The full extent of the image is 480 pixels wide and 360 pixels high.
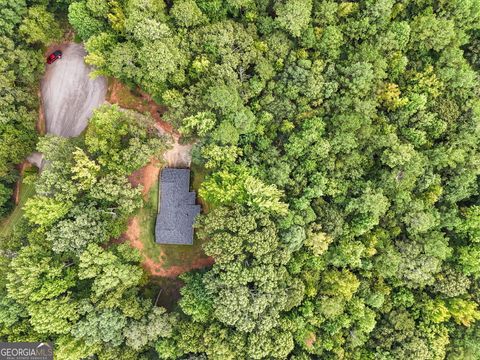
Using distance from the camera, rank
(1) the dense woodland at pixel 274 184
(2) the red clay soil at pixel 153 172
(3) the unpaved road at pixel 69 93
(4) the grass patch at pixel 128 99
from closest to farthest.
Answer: (1) the dense woodland at pixel 274 184
(2) the red clay soil at pixel 153 172
(4) the grass patch at pixel 128 99
(3) the unpaved road at pixel 69 93

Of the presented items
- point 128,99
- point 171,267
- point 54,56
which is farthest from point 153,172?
point 54,56

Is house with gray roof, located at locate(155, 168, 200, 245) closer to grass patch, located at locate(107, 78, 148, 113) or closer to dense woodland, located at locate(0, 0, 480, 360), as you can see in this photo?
dense woodland, located at locate(0, 0, 480, 360)

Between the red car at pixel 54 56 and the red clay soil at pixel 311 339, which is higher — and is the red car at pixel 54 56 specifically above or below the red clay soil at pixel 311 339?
above

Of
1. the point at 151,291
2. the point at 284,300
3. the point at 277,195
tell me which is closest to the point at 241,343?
the point at 284,300

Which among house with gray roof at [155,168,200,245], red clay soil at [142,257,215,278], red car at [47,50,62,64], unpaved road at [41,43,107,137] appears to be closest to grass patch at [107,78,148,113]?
unpaved road at [41,43,107,137]

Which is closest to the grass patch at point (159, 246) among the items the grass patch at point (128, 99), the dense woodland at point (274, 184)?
the dense woodland at point (274, 184)

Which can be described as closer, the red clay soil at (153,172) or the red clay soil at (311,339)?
the red clay soil at (311,339)

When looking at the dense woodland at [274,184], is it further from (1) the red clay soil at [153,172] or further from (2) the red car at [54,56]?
(2) the red car at [54,56]
